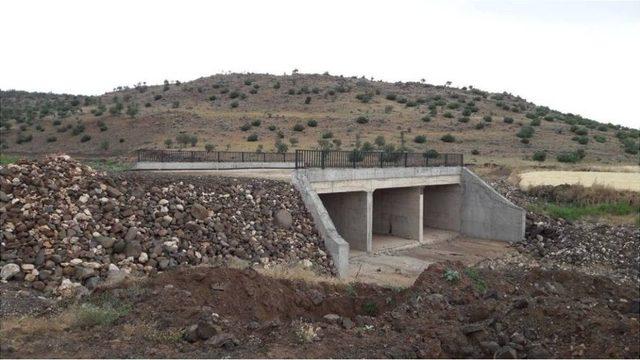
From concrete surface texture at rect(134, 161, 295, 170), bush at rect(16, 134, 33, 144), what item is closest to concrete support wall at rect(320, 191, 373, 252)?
concrete surface texture at rect(134, 161, 295, 170)

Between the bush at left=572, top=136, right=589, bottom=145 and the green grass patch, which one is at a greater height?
the bush at left=572, top=136, right=589, bottom=145

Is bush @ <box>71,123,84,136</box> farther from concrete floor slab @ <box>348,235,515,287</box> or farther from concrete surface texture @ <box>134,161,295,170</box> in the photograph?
concrete floor slab @ <box>348,235,515,287</box>

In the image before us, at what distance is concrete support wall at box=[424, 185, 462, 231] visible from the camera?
30.4 metres

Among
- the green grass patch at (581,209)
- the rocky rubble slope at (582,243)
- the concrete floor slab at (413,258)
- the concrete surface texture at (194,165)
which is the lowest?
the concrete floor slab at (413,258)

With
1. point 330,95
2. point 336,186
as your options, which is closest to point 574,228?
point 336,186

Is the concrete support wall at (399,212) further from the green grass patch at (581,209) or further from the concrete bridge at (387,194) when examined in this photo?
the green grass patch at (581,209)

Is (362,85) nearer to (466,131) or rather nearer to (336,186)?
(466,131)

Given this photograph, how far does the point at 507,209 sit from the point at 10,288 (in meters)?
23.6

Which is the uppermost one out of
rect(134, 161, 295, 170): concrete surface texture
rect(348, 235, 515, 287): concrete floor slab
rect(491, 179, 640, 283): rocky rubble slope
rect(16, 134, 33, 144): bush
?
rect(16, 134, 33, 144): bush

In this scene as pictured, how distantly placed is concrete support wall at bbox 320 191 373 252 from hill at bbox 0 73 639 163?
60.7 ft

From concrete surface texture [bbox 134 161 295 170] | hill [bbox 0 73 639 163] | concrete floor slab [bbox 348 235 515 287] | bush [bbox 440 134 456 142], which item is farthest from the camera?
bush [bbox 440 134 456 142]

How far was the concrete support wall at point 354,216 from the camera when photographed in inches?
922

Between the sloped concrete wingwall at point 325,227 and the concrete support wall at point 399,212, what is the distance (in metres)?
9.28

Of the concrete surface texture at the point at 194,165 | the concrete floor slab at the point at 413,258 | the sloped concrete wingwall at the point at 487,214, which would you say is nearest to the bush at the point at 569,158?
the sloped concrete wingwall at the point at 487,214
